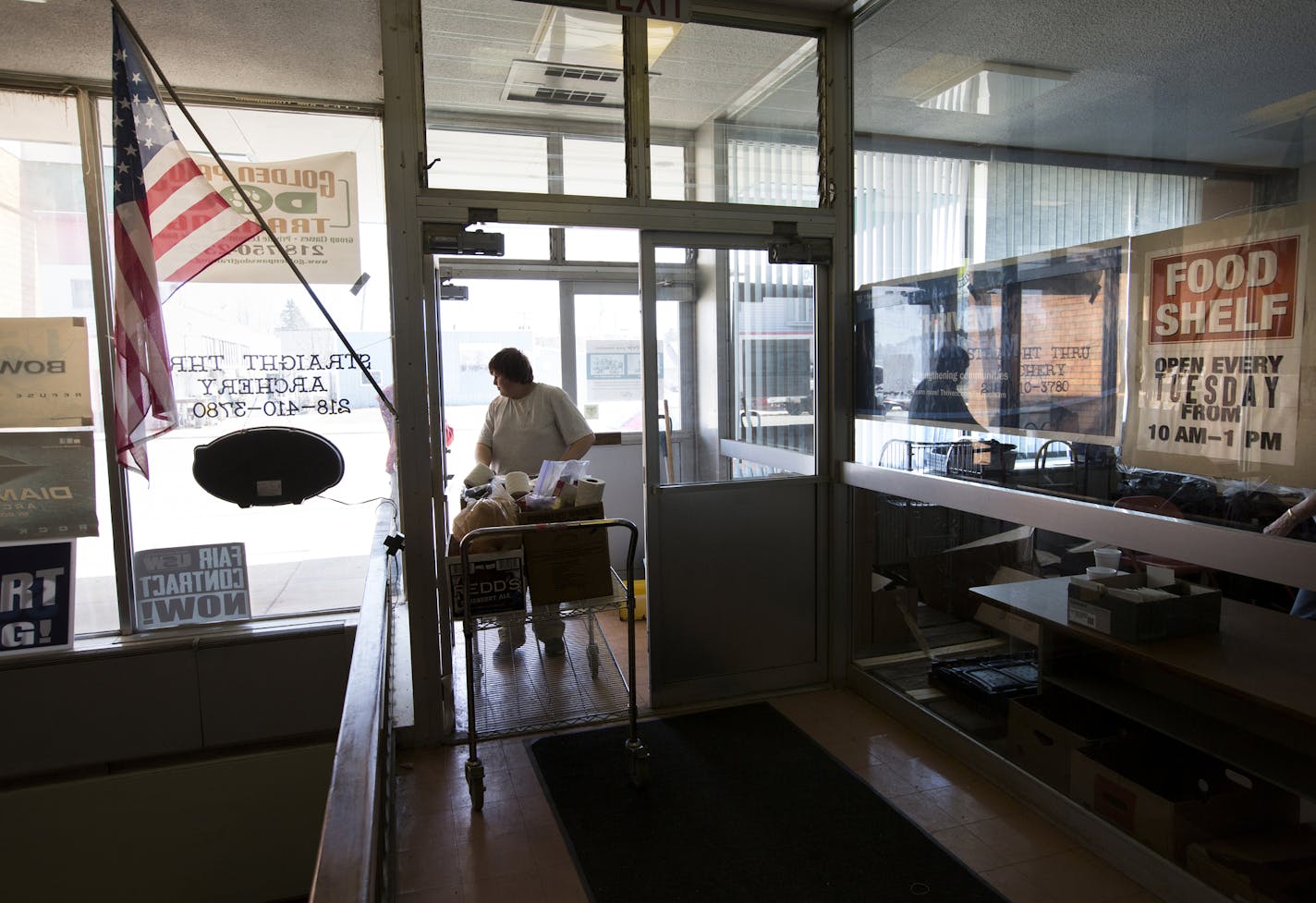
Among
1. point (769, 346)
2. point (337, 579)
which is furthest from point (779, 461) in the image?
point (337, 579)

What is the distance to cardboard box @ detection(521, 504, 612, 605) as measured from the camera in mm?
3074

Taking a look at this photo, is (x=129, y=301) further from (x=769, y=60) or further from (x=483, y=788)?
(x=769, y=60)

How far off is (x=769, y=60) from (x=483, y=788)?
3.32 meters

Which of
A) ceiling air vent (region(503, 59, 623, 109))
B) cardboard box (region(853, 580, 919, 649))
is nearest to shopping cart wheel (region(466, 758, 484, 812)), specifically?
cardboard box (region(853, 580, 919, 649))

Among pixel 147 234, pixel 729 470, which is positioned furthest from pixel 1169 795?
pixel 147 234

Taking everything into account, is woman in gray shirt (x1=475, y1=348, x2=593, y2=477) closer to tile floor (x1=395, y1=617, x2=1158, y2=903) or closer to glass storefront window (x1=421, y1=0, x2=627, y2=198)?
glass storefront window (x1=421, y1=0, x2=627, y2=198)

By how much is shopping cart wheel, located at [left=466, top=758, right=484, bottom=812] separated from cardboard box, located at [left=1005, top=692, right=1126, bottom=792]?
1.92m

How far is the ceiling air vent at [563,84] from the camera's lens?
11.0ft

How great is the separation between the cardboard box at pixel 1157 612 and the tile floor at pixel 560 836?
768 mm

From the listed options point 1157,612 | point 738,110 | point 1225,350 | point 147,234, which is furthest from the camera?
point 738,110

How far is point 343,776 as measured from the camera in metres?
1.02

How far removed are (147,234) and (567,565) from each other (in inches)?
75.5

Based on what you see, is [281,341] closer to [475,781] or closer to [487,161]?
[487,161]

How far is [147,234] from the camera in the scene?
2885 mm
